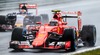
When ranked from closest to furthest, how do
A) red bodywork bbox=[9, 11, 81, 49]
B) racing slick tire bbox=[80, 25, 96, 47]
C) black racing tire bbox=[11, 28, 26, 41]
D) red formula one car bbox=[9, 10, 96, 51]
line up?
red bodywork bbox=[9, 11, 81, 49] → red formula one car bbox=[9, 10, 96, 51] → black racing tire bbox=[11, 28, 26, 41] → racing slick tire bbox=[80, 25, 96, 47]

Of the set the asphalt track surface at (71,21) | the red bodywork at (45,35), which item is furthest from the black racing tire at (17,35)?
the asphalt track surface at (71,21)

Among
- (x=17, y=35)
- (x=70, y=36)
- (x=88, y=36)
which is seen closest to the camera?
(x=70, y=36)

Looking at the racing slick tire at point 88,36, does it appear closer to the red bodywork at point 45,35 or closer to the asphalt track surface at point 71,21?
the asphalt track surface at point 71,21

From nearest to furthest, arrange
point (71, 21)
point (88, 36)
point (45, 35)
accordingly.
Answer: point (45, 35), point (88, 36), point (71, 21)

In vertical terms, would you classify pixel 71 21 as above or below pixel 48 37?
below

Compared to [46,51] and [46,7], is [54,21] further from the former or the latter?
[46,7]

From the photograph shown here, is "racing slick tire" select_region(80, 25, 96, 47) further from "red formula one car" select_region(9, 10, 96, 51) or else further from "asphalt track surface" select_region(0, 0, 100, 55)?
"asphalt track surface" select_region(0, 0, 100, 55)

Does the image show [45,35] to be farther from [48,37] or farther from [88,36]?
[88,36]

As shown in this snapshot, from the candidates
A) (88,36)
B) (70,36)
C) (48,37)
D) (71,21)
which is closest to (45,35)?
(48,37)

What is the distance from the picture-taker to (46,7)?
38906 millimetres

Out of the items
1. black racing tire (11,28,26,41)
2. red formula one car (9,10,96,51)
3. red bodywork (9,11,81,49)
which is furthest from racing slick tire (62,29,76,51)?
black racing tire (11,28,26,41)

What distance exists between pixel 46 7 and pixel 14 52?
22.1 m

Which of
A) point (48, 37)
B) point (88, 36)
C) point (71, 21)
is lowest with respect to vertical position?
point (71, 21)

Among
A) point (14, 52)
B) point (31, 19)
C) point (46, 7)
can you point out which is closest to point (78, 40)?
point (14, 52)
